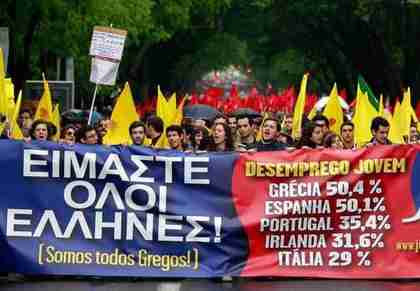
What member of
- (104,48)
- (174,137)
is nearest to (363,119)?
(104,48)

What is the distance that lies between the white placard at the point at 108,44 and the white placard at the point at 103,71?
0.52 feet

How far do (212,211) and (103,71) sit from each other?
8206mm

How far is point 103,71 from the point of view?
69.0 feet

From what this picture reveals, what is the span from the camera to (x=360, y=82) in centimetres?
2047

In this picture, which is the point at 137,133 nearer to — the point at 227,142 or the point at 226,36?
the point at 227,142

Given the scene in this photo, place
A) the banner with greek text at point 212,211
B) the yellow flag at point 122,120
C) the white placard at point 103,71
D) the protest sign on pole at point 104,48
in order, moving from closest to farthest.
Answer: the banner with greek text at point 212,211 → the yellow flag at point 122,120 → the protest sign on pole at point 104,48 → the white placard at point 103,71

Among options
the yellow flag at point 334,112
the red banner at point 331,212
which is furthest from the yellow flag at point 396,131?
the red banner at point 331,212

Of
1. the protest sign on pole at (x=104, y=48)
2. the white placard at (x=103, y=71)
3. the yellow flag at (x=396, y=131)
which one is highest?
the protest sign on pole at (x=104, y=48)

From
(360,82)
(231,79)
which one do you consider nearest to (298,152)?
(360,82)

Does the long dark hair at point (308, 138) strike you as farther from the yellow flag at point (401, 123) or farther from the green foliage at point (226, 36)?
the green foliage at point (226, 36)

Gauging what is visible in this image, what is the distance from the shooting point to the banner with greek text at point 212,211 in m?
13.0

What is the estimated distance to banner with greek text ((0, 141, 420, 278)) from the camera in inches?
512

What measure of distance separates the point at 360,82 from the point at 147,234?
806 cm

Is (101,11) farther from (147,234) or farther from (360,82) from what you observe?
(147,234)
